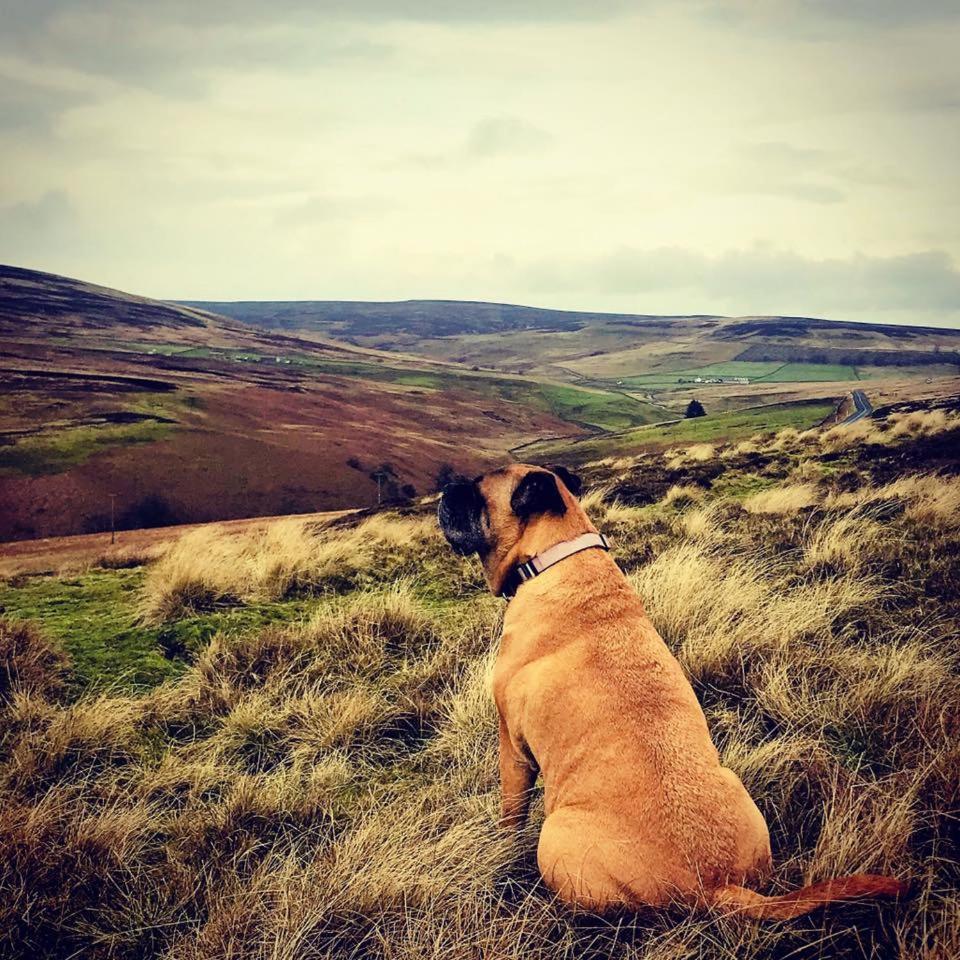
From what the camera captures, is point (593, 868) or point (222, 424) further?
point (222, 424)

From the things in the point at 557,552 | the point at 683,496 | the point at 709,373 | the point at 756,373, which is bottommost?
the point at 683,496

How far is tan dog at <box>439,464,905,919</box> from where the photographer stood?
7.06ft

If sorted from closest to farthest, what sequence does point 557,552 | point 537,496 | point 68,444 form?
point 557,552, point 537,496, point 68,444

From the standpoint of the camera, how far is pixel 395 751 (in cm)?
374

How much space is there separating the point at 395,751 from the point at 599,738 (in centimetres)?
170

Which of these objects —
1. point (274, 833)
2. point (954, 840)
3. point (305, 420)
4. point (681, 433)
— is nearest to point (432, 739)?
point (274, 833)

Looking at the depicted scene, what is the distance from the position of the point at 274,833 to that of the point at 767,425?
35163mm

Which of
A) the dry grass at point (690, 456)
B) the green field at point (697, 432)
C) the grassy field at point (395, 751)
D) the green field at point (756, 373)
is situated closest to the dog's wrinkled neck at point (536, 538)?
the grassy field at point (395, 751)

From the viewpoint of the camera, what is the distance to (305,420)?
30.8 m

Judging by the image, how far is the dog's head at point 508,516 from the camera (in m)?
3.39

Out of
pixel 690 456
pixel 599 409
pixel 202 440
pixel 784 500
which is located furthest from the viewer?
pixel 599 409

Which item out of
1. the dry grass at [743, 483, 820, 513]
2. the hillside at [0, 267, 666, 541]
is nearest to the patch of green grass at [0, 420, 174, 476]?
the hillside at [0, 267, 666, 541]

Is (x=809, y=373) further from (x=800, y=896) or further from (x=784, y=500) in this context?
(x=800, y=896)

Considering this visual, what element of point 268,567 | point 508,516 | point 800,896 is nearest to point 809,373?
point 268,567
